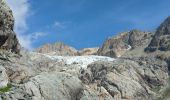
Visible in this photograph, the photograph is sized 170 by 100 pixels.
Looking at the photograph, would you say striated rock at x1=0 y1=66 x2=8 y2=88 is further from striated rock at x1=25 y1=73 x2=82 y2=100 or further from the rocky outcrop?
the rocky outcrop

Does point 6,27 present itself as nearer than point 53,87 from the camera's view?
No

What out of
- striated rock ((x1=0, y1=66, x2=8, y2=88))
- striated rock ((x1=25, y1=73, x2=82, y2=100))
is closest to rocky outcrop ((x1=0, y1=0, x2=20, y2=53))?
striated rock ((x1=0, y1=66, x2=8, y2=88))

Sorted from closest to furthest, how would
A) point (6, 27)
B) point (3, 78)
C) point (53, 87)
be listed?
point (3, 78) < point (53, 87) < point (6, 27)

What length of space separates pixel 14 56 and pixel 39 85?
1472cm

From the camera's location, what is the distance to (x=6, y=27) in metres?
90.7

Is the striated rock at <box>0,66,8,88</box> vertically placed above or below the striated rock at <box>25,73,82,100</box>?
above

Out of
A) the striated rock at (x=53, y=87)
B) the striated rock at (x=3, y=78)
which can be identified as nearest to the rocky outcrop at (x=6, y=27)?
the striated rock at (x=3, y=78)

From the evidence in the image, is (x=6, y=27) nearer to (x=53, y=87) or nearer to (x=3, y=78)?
(x=3, y=78)

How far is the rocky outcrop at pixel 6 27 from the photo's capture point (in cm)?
8950

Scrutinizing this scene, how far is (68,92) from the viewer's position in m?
82.4

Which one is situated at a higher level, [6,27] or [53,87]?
[6,27]

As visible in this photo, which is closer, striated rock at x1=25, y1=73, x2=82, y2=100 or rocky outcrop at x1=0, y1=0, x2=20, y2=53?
striated rock at x1=25, y1=73, x2=82, y2=100

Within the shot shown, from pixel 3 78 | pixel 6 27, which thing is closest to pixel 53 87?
pixel 3 78

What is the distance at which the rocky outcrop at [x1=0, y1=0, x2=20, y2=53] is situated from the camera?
89.5 metres
